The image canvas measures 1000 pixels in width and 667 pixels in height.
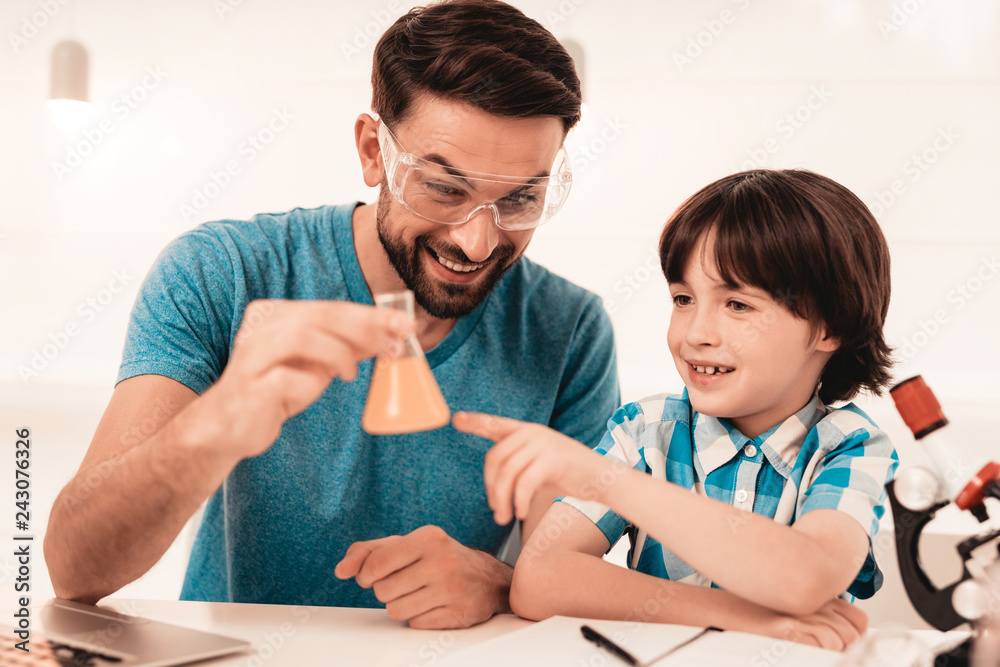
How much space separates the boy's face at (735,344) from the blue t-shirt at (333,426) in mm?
503

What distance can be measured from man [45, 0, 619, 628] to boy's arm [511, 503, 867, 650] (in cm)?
9

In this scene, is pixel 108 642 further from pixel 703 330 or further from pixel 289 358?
pixel 703 330

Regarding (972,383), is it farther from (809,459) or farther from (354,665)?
(354,665)

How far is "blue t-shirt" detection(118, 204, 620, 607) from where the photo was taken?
1.60m

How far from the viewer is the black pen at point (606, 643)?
92cm

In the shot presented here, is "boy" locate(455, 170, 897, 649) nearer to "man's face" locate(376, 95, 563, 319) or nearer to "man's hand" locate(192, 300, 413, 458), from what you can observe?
"man's hand" locate(192, 300, 413, 458)

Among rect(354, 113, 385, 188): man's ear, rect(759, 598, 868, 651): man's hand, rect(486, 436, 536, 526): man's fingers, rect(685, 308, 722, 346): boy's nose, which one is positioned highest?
rect(354, 113, 385, 188): man's ear

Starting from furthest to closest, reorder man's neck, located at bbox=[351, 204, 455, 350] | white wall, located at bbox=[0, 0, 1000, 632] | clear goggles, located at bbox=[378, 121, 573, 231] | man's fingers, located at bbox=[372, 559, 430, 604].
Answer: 1. white wall, located at bbox=[0, 0, 1000, 632]
2. man's neck, located at bbox=[351, 204, 455, 350]
3. clear goggles, located at bbox=[378, 121, 573, 231]
4. man's fingers, located at bbox=[372, 559, 430, 604]

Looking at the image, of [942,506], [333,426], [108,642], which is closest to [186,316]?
[333,426]

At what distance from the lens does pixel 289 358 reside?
2.85ft

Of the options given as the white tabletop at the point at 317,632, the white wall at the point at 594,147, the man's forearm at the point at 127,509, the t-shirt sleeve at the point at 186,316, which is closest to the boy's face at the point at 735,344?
the white tabletop at the point at 317,632

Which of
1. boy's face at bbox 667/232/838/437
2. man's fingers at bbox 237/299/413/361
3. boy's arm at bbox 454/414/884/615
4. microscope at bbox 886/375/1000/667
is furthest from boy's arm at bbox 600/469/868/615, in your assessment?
man's fingers at bbox 237/299/413/361

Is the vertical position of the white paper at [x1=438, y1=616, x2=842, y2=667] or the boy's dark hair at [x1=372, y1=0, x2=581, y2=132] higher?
the boy's dark hair at [x1=372, y1=0, x2=581, y2=132]

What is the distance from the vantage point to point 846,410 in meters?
1.34
